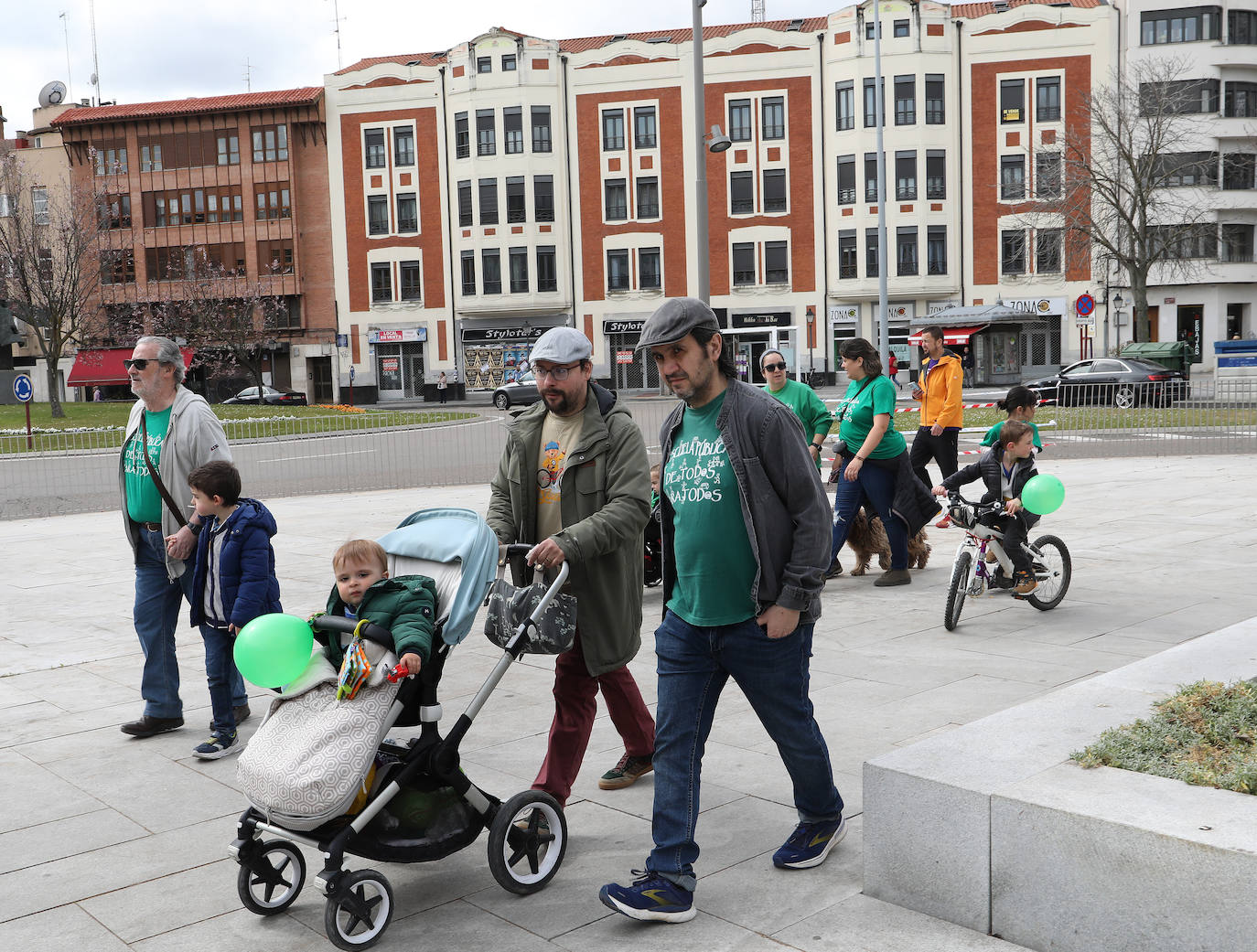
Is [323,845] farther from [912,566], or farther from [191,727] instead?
[912,566]

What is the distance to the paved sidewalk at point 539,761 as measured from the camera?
12.2ft

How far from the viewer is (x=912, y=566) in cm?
994

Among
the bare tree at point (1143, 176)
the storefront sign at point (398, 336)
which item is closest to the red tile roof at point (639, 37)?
the bare tree at point (1143, 176)

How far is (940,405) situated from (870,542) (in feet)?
4.37

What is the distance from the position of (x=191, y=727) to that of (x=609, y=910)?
10.1ft

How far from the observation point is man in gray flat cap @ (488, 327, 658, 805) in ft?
14.3

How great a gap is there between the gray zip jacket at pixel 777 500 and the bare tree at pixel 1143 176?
126 feet

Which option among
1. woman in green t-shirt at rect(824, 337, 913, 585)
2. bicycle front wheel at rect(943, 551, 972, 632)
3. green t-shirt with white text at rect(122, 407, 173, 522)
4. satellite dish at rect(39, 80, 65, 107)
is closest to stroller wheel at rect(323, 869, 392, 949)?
green t-shirt with white text at rect(122, 407, 173, 522)

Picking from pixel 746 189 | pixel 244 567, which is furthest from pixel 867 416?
pixel 746 189

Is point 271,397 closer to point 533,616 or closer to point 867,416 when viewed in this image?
point 867,416

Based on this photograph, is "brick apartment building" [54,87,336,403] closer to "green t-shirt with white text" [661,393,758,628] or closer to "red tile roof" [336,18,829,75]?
"red tile roof" [336,18,829,75]

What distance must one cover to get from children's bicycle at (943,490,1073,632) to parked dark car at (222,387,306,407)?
48.0 metres

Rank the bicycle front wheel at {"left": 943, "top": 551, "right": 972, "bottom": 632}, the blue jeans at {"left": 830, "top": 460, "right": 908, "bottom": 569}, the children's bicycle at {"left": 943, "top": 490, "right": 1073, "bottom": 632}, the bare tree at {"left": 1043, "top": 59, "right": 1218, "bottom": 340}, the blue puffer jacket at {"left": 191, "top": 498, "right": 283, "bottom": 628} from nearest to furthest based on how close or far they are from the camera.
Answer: the blue puffer jacket at {"left": 191, "top": 498, "right": 283, "bottom": 628} < the bicycle front wheel at {"left": 943, "top": 551, "right": 972, "bottom": 632} < the children's bicycle at {"left": 943, "top": 490, "right": 1073, "bottom": 632} < the blue jeans at {"left": 830, "top": 460, "right": 908, "bottom": 569} < the bare tree at {"left": 1043, "top": 59, "right": 1218, "bottom": 340}

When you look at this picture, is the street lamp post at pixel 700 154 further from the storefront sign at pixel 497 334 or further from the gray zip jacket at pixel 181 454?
the storefront sign at pixel 497 334
